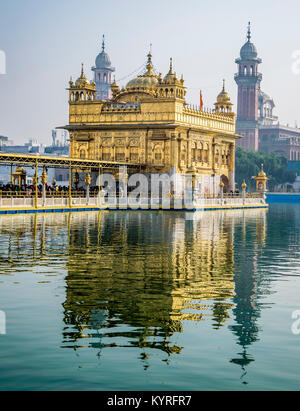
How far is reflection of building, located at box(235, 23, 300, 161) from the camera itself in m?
152

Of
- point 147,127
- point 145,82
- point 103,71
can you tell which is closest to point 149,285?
point 147,127

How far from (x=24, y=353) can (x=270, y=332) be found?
374 cm

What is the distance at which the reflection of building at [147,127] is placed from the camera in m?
58.2

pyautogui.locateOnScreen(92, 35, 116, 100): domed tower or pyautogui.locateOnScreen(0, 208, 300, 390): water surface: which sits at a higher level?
pyautogui.locateOnScreen(92, 35, 116, 100): domed tower

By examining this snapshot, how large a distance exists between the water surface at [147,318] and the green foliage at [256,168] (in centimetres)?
9093

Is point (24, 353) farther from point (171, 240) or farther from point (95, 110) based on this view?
point (95, 110)

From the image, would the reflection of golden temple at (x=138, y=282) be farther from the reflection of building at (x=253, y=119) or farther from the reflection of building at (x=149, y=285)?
the reflection of building at (x=253, y=119)

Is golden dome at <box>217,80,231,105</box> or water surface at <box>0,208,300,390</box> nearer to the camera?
water surface at <box>0,208,300,390</box>

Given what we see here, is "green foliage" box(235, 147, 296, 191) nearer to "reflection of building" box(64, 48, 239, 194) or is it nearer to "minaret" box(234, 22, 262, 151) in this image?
"minaret" box(234, 22, 262, 151)

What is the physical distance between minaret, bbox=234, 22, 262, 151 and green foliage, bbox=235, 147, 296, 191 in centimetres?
3044

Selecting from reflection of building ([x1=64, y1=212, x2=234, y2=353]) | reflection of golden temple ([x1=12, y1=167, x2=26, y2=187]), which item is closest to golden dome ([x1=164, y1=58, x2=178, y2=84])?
reflection of golden temple ([x1=12, y1=167, x2=26, y2=187])

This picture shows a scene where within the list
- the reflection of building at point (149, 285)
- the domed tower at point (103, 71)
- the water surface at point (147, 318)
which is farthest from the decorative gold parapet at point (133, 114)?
the domed tower at point (103, 71)

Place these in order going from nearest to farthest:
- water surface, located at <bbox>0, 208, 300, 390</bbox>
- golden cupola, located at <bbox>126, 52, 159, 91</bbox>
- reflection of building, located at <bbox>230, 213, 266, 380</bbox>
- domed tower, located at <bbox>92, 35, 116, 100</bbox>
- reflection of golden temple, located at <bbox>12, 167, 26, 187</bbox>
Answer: water surface, located at <bbox>0, 208, 300, 390</bbox> → reflection of building, located at <bbox>230, 213, 266, 380</bbox> → reflection of golden temple, located at <bbox>12, 167, 26, 187</bbox> → golden cupola, located at <bbox>126, 52, 159, 91</bbox> → domed tower, located at <bbox>92, 35, 116, 100</bbox>

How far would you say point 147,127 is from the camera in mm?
58750
